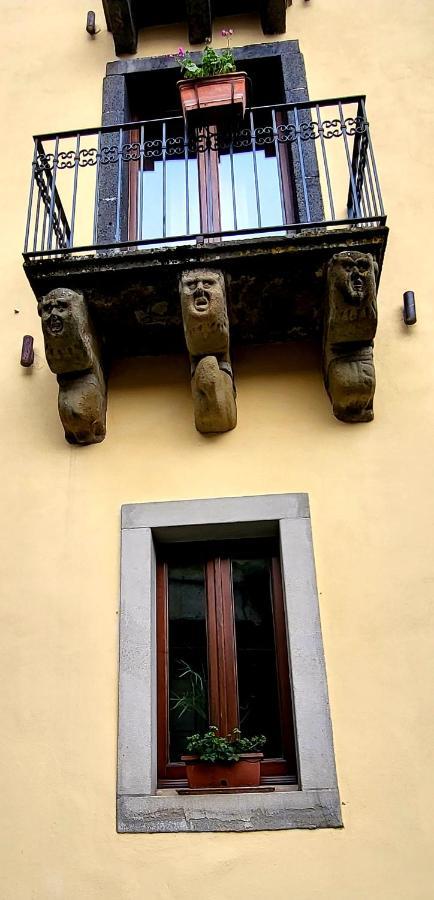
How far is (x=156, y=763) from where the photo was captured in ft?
13.4

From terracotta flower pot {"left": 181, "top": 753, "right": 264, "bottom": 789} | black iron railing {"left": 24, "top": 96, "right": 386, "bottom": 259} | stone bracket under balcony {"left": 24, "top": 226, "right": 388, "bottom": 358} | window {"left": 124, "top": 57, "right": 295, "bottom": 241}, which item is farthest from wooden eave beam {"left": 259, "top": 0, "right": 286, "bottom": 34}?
terracotta flower pot {"left": 181, "top": 753, "right": 264, "bottom": 789}

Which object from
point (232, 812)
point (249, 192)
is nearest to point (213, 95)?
point (249, 192)

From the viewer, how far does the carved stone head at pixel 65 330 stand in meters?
4.51

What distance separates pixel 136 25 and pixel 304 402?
3.87 m

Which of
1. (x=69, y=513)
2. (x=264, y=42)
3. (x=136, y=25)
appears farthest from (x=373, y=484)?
(x=136, y=25)

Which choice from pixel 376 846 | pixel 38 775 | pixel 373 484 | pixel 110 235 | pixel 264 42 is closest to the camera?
pixel 376 846

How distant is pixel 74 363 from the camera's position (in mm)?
4617

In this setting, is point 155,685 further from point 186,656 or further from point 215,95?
point 215,95

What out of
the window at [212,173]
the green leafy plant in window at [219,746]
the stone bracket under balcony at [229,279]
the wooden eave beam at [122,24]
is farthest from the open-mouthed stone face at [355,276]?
the wooden eave beam at [122,24]

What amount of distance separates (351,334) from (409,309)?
0.67m

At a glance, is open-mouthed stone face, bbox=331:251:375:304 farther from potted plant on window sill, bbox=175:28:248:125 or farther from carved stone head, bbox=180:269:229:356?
potted plant on window sill, bbox=175:28:248:125

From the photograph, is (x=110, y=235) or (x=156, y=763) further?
(x=110, y=235)

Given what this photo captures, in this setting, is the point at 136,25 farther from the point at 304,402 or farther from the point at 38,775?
the point at 38,775

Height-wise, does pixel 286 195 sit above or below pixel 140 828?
above
